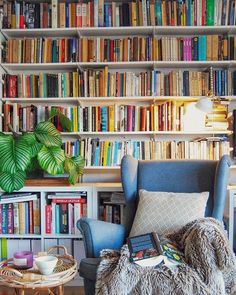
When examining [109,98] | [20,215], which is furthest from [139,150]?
[20,215]

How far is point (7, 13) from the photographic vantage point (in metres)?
2.90

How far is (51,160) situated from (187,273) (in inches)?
48.9

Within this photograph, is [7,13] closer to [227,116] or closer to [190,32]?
[190,32]

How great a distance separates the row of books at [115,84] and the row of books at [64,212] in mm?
905

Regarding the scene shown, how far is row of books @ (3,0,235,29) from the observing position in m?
2.84

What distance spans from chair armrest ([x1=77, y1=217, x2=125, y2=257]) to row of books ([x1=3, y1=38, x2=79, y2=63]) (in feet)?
5.26

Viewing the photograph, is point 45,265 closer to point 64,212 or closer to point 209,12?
point 64,212

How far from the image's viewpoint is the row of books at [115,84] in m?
2.86

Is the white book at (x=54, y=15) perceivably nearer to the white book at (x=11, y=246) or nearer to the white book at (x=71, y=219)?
the white book at (x=71, y=219)

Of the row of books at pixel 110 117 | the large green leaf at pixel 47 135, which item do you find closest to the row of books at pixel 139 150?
the row of books at pixel 110 117

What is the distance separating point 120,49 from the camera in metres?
2.88

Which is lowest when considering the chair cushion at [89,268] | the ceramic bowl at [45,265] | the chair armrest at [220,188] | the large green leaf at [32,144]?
the chair cushion at [89,268]

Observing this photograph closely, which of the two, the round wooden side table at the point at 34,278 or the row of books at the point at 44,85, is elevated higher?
the row of books at the point at 44,85

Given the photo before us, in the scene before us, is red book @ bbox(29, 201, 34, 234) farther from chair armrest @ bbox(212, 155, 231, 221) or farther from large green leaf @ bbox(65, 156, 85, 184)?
chair armrest @ bbox(212, 155, 231, 221)
